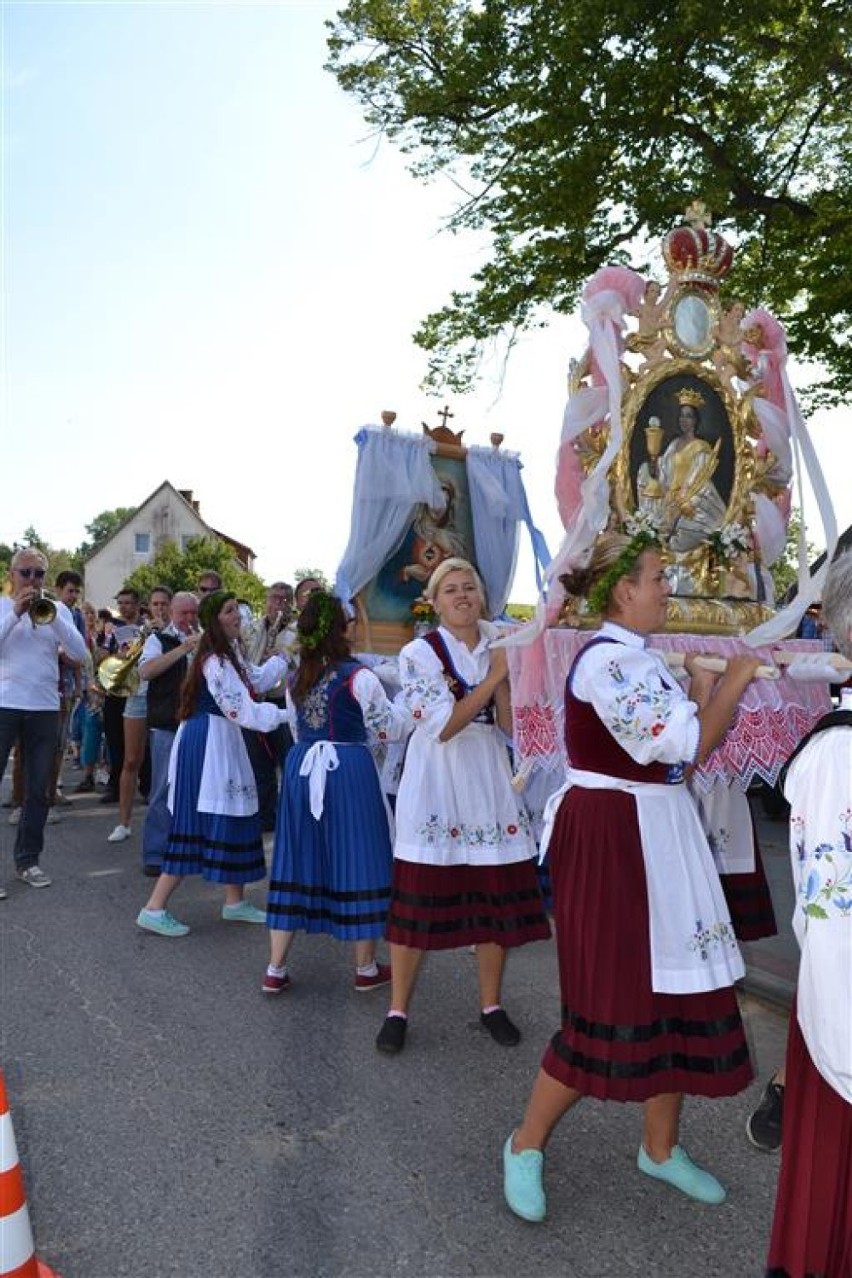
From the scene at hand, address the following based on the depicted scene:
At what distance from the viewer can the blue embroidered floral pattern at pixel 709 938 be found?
8.87 ft

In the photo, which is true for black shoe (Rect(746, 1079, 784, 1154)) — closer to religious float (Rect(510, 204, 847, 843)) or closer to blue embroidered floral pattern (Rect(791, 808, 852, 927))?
religious float (Rect(510, 204, 847, 843))

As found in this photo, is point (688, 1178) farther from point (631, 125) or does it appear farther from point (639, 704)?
point (631, 125)

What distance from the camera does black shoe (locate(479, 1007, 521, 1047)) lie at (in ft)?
13.2

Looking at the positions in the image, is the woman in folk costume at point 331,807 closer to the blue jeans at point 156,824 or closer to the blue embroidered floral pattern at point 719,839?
the blue embroidered floral pattern at point 719,839

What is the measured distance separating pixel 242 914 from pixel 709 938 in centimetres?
373

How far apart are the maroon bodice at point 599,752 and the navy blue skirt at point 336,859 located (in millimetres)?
1895

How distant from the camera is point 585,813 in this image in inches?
110

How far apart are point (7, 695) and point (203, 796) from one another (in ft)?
6.11

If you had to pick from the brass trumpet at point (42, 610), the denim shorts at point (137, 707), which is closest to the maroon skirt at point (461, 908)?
the brass trumpet at point (42, 610)

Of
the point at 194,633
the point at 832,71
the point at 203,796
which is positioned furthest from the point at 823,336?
the point at 203,796

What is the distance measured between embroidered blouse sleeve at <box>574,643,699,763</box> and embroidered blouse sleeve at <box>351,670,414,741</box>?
72.3 inches

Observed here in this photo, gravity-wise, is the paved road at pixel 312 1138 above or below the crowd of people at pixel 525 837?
below

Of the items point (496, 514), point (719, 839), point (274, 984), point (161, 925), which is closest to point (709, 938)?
point (719, 839)

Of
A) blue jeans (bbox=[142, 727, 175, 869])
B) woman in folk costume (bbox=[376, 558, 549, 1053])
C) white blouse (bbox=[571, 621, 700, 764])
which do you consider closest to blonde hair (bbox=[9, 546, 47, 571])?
blue jeans (bbox=[142, 727, 175, 869])
